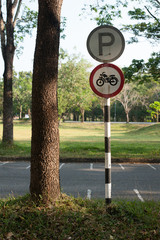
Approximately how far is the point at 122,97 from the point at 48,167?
195 ft

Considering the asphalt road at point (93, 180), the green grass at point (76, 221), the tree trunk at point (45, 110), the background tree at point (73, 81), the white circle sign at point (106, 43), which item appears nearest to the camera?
the green grass at point (76, 221)

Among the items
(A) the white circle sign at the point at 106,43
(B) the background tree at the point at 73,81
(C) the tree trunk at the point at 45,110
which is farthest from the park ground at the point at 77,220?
(B) the background tree at the point at 73,81

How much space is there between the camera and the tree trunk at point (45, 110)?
5.00 m

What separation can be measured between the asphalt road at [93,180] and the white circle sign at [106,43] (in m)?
2.43

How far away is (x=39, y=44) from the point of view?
5172 millimetres

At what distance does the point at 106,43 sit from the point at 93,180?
5061 millimetres

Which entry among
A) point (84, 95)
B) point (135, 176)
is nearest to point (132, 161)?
point (135, 176)

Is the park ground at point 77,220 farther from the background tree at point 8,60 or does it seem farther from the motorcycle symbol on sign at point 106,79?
the background tree at point 8,60

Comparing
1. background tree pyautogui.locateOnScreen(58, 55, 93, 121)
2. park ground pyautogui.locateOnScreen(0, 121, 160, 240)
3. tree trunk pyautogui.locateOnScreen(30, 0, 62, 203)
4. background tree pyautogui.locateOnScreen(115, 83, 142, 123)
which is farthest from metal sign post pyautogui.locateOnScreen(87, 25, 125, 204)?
background tree pyautogui.locateOnScreen(115, 83, 142, 123)

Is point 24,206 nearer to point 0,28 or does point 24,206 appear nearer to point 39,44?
point 39,44

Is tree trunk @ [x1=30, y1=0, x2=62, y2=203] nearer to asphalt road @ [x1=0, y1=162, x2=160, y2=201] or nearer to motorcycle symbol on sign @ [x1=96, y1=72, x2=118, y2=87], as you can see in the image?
motorcycle symbol on sign @ [x1=96, y1=72, x2=118, y2=87]

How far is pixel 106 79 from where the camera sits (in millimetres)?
5145

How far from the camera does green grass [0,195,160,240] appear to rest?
13.9 ft

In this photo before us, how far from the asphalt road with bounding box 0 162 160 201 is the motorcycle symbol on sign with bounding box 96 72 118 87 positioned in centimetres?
201
